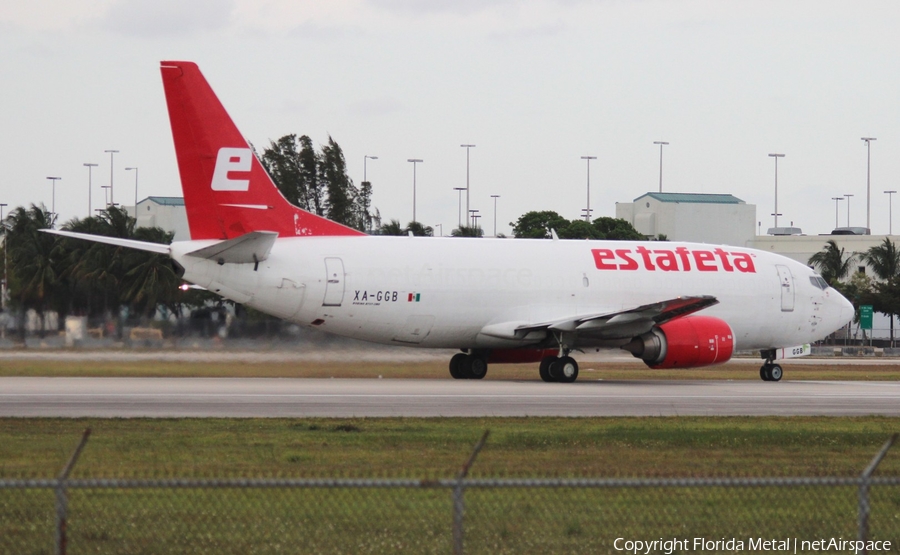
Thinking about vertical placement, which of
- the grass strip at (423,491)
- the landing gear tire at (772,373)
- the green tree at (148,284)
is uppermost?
the green tree at (148,284)

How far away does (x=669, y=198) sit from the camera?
11994cm

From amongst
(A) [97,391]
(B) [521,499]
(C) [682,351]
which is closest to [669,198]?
(C) [682,351]

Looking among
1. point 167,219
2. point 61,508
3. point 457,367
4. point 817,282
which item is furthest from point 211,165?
point 167,219

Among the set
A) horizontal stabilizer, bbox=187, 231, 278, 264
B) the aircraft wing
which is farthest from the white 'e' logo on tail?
the aircraft wing

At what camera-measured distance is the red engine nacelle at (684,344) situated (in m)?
33.6

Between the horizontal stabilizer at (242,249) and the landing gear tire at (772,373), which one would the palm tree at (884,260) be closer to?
the landing gear tire at (772,373)

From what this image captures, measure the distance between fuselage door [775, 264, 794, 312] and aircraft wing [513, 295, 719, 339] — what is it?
5.41m

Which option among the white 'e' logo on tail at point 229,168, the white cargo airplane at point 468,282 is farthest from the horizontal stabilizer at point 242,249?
the white 'e' logo on tail at point 229,168

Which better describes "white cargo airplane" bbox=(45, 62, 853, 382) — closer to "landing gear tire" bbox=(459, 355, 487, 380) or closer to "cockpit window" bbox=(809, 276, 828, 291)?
"landing gear tire" bbox=(459, 355, 487, 380)

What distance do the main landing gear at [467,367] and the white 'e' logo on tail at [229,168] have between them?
8425 millimetres

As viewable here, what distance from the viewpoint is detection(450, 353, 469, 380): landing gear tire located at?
35.7 metres

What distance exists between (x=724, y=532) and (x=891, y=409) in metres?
17.3

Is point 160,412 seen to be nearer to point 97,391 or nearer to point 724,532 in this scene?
point 97,391

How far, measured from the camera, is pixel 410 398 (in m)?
27.2
